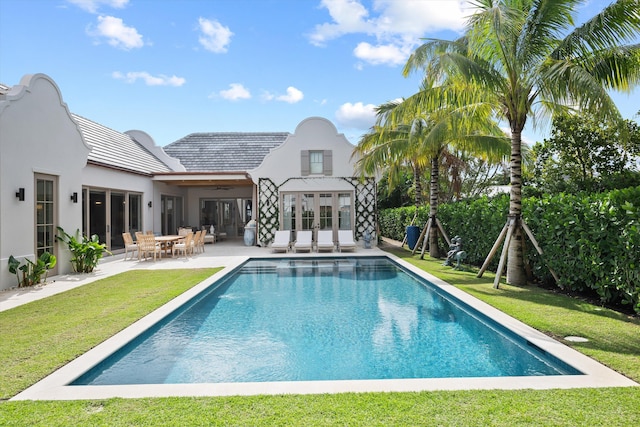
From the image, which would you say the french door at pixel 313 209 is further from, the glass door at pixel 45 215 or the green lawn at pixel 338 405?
the green lawn at pixel 338 405

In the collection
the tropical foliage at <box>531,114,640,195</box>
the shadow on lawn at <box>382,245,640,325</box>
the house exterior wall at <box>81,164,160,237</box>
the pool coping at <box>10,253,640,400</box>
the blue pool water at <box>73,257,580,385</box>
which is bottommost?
the blue pool water at <box>73,257,580,385</box>

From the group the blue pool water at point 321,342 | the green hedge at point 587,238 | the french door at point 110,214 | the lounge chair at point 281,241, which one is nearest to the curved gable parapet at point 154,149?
the french door at point 110,214

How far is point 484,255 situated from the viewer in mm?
11688

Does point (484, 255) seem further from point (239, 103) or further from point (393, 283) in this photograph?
point (239, 103)

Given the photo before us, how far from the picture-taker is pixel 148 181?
1842 centimetres

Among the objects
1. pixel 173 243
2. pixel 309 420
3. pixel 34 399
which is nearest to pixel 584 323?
pixel 309 420

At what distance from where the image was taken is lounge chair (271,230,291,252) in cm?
1669

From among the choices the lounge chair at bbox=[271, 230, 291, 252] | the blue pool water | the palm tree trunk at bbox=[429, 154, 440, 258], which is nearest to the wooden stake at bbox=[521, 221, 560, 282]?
the blue pool water

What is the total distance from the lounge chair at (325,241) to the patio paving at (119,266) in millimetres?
365

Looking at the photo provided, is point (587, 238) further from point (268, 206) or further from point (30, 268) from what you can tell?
point (268, 206)

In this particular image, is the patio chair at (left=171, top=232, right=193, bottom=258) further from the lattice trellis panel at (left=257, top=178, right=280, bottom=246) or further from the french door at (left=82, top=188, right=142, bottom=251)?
the lattice trellis panel at (left=257, top=178, right=280, bottom=246)

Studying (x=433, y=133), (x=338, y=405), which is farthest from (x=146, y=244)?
(x=338, y=405)

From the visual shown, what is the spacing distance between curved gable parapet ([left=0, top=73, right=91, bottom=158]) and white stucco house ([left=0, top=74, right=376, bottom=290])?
3cm

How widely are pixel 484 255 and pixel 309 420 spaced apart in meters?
9.89
